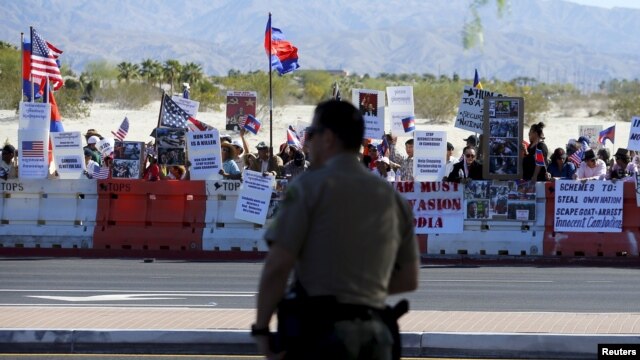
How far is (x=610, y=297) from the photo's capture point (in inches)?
546

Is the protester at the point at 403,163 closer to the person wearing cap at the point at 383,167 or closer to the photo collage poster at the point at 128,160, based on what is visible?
the person wearing cap at the point at 383,167

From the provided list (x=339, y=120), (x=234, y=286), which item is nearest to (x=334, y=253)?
(x=339, y=120)

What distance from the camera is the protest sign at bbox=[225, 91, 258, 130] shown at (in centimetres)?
2381

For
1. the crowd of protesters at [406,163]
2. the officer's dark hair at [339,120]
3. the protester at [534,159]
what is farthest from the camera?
the crowd of protesters at [406,163]

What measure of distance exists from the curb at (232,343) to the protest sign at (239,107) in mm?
13603

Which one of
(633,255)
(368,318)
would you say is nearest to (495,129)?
(633,255)

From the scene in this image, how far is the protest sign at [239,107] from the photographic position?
2381 cm

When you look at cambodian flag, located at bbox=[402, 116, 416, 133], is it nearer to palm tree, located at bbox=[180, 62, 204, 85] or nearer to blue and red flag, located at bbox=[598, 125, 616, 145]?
blue and red flag, located at bbox=[598, 125, 616, 145]

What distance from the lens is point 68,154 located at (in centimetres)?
2034

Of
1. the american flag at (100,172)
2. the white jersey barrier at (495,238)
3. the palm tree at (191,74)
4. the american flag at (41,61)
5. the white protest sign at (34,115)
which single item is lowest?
the white jersey barrier at (495,238)

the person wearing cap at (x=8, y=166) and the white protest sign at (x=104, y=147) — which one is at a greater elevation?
the white protest sign at (x=104, y=147)

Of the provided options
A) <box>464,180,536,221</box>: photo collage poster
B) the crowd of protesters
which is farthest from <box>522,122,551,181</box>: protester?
<box>464,180,536,221</box>: photo collage poster

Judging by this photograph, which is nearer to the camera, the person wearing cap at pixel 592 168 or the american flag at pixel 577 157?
the person wearing cap at pixel 592 168

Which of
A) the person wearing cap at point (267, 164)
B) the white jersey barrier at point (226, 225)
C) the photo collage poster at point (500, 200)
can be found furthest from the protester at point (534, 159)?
the white jersey barrier at point (226, 225)
